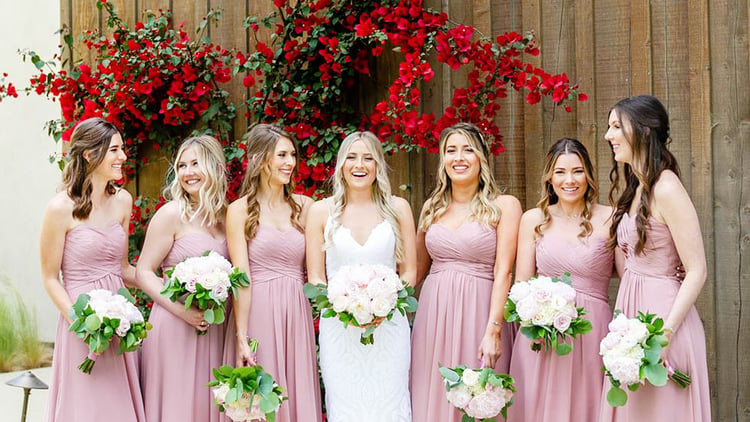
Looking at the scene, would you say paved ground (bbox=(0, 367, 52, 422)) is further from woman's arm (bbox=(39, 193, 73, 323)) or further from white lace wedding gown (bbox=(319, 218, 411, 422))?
white lace wedding gown (bbox=(319, 218, 411, 422))

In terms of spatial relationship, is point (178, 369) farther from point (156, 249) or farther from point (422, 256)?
point (422, 256)

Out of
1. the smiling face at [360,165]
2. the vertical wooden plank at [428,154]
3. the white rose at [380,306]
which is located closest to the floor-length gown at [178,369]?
the smiling face at [360,165]

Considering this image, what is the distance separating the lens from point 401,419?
4.18 metres

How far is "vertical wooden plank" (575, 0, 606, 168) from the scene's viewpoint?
480 centimetres

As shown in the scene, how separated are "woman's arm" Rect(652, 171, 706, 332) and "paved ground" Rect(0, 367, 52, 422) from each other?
4697 mm

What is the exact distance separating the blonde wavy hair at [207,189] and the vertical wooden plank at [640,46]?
97.3 inches

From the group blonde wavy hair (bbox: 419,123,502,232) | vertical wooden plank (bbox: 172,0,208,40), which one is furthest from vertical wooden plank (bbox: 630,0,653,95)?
vertical wooden plank (bbox: 172,0,208,40)

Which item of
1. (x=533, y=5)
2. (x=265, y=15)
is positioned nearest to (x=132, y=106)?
(x=265, y=15)

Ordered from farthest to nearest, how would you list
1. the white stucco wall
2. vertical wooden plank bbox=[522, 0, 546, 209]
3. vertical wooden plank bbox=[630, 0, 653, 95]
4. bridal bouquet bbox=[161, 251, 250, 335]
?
the white stucco wall
vertical wooden plank bbox=[522, 0, 546, 209]
vertical wooden plank bbox=[630, 0, 653, 95]
bridal bouquet bbox=[161, 251, 250, 335]

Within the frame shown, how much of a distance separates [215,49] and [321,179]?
1399 millimetres

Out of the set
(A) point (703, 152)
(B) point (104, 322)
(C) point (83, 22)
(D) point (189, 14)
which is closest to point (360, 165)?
(B) point (104, 322)

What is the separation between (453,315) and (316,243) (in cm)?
83

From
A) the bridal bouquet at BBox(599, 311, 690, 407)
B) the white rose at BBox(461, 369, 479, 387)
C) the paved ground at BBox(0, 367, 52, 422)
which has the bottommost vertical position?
the paved ground at BBox(0, 367, 52, 422)

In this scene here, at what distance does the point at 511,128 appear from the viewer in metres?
5.04
